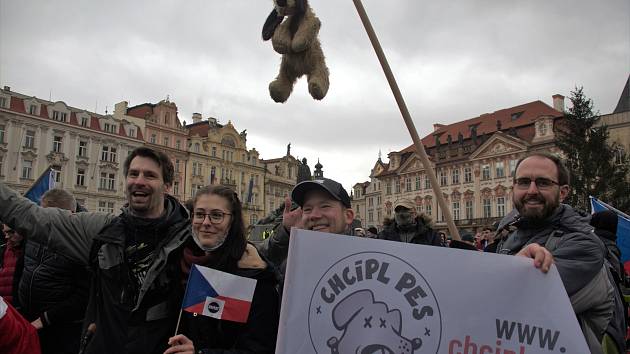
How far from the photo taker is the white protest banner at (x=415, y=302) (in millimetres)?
1696

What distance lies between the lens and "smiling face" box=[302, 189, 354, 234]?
8.48 feet

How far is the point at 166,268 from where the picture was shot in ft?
7.75

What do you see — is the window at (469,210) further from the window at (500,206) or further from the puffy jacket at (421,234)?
the puffy jacket at (421,234)

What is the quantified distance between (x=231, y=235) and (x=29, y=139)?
144ft

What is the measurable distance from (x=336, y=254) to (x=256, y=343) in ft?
2.21

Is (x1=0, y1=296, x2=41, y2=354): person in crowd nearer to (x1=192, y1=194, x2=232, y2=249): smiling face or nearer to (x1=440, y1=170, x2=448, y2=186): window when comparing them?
(x1=192, y1=194, x2=232, y2=249): smiling face

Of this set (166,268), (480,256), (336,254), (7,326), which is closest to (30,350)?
(7,326)

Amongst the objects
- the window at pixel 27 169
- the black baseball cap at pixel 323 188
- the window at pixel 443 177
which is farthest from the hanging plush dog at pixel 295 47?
the window at pixel 443 177

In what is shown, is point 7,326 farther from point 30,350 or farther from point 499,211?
point 499,211

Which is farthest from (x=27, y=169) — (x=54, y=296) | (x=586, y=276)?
(x=586, y=276)

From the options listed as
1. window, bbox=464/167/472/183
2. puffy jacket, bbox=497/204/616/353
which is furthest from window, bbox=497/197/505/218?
puffy jacket, bbox=497/204/616/353

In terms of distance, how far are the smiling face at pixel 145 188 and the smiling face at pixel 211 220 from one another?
0.29m

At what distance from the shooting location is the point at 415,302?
1753mm

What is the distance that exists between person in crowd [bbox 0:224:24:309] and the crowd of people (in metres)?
0.57
